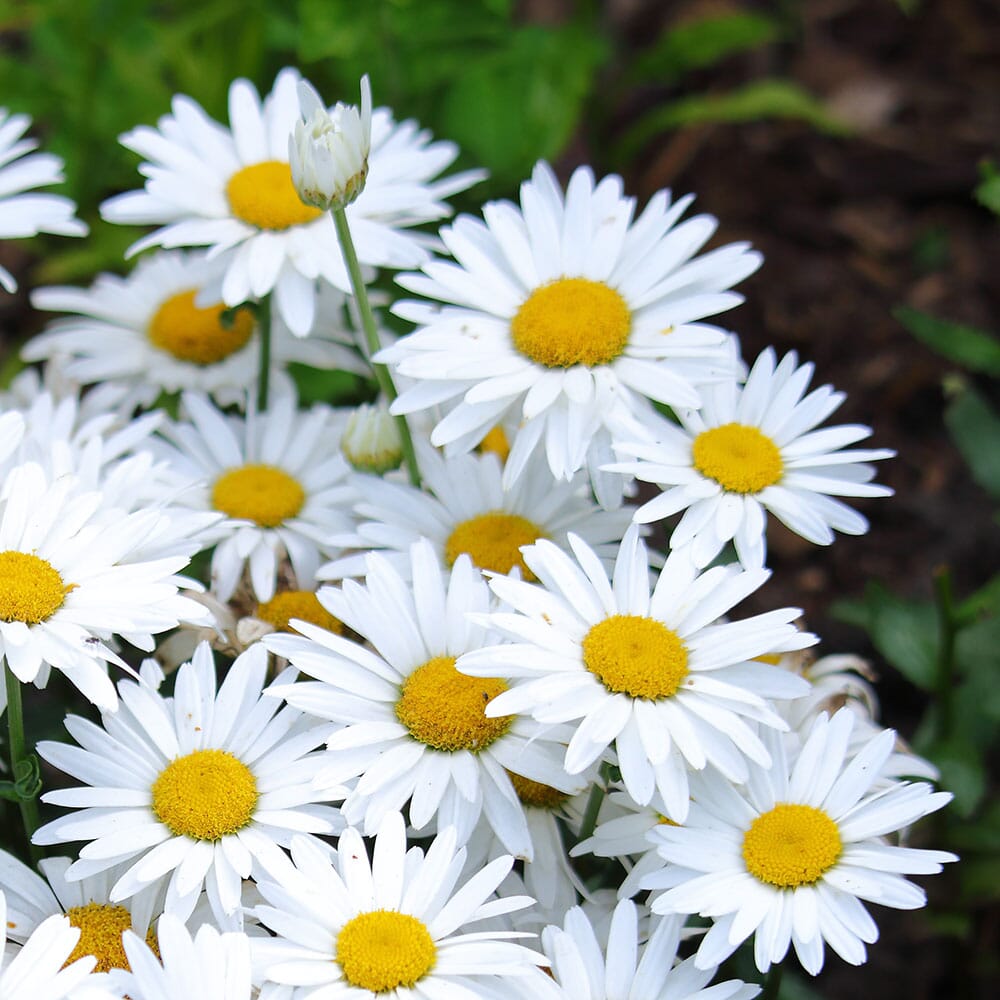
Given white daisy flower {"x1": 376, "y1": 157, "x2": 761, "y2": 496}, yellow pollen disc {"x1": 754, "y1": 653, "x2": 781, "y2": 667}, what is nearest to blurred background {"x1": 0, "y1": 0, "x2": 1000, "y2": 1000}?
yellow pollen disc {"x1": 754, "y1": 653, "x2": 781, "y2": 667}

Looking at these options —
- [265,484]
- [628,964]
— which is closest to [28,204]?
[265,484]

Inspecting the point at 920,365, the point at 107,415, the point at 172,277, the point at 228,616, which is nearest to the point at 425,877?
the point at 228,616

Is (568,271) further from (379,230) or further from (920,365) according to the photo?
(920,365)

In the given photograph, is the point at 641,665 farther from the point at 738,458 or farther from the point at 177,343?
the point at 177,343

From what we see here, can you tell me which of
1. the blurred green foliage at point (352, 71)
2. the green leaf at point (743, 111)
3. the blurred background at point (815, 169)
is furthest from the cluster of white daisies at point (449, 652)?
the green leaf at point (743, 111)

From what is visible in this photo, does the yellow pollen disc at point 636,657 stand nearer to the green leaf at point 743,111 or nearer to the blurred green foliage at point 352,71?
the blurred green foliage at point 352,71

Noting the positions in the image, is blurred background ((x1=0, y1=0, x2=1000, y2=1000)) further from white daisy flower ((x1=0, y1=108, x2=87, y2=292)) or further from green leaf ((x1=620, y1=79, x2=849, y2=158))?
white daisy flower ((x1=0, y1=108, x2=87, y2=292))

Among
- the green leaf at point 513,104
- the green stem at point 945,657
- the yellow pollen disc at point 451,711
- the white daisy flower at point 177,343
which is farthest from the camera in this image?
the green leaf at point 513,104
